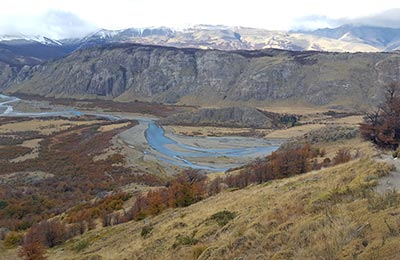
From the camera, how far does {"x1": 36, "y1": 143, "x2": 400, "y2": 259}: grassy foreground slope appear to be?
32.8ft

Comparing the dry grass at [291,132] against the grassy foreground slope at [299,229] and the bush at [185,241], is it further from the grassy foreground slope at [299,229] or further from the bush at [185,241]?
the bush at [185,241]

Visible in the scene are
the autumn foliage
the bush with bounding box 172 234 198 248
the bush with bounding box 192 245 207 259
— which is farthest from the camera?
the autumn foliage

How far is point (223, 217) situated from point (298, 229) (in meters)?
7.10

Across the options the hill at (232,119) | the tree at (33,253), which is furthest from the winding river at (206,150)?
the tree at (33,253)

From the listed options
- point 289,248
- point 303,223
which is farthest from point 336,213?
point 289,248

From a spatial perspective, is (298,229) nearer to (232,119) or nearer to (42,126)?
(42,126)

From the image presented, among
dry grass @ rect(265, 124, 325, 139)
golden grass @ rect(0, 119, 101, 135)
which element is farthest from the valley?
dry grass @ rect(265, 124, 325, 139)

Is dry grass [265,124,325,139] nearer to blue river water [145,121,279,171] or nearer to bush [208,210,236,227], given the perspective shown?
blue river water [145,121,279,171]

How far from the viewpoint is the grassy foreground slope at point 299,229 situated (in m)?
10.0

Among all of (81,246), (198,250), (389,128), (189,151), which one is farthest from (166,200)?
(189,151)

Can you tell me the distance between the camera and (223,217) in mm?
19016

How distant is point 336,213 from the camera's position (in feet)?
41.4

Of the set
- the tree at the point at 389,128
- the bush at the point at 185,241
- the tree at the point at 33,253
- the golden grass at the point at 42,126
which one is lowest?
the golden grass at the point at 42,126

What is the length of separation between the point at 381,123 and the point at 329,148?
23181mm
